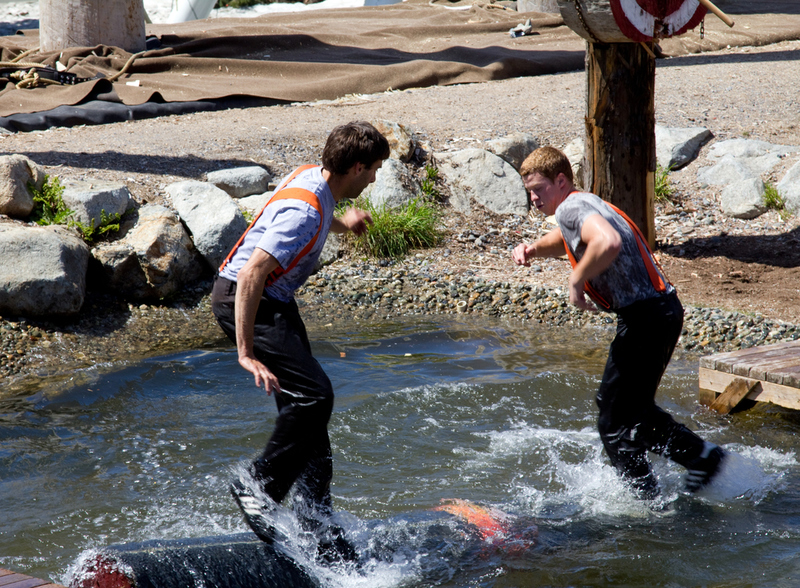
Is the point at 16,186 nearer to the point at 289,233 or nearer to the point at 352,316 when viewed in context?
the point at 352,316

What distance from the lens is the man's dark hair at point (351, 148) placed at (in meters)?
3.14

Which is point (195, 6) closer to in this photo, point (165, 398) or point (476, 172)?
point (476, 172)

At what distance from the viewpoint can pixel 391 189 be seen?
8.30m

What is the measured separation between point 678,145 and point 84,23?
27.6 ft

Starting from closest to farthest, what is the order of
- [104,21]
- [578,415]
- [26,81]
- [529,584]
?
[529,584]
[578,415]
[26,81]
[104,21]

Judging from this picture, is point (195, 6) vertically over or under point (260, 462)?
over

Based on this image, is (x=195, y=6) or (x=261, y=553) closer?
(x=261, y=553)

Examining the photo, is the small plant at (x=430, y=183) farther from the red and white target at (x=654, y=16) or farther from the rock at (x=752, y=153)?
the rock at (x=752, y=153)

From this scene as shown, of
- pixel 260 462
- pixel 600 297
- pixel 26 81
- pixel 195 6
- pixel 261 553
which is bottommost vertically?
pixel 261 553

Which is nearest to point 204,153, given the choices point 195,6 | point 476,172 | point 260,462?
point 476,172

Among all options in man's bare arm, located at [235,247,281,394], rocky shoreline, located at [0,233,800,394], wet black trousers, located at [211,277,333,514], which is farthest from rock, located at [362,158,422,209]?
man's bare arm, located at [235,247,281,394]

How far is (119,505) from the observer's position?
4027mm

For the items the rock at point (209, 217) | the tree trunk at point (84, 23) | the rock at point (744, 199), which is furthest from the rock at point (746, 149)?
the tree trunk at point (84, 23)

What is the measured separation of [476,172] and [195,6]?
13432 mm
